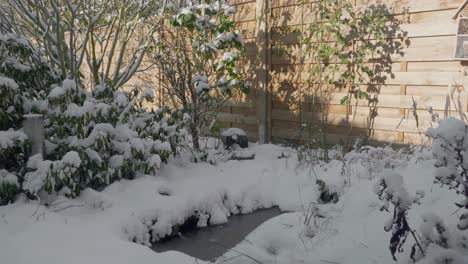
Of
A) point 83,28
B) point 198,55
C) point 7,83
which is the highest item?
point 83,28

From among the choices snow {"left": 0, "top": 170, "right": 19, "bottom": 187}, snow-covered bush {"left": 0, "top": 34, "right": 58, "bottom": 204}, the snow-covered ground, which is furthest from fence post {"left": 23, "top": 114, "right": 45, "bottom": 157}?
the snow-covered ground

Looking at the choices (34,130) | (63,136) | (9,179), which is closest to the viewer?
(9,179)

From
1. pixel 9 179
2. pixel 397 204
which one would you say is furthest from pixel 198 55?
pixel 397 204

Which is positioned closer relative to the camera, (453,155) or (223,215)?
(453,155)

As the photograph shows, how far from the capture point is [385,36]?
438 centimetres

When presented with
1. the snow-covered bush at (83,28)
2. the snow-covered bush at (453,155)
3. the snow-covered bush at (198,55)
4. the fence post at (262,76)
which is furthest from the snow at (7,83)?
the fence post at (262,76)

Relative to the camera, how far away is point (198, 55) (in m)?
5.26

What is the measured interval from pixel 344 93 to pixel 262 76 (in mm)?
1231

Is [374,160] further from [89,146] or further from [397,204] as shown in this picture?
[89,146]

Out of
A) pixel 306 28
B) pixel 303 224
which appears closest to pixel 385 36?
pixel 306 28

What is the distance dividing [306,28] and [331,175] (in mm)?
2137

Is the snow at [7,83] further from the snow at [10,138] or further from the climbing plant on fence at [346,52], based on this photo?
the climbing plant on fence at [346,52]

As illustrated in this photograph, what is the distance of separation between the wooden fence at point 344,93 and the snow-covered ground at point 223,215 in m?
0.67

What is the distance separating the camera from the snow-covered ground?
7.25ft
